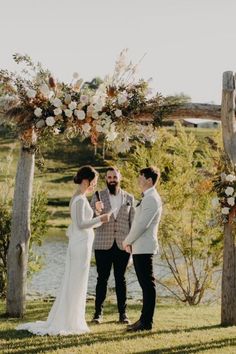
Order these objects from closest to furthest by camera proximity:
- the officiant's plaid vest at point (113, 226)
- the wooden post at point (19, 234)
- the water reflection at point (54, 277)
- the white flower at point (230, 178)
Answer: the white flower at point (230, 178), the officiant's plaid vest at point (113, 226), the wooden post at point (19, 234), the water reflection at point (54, 277)

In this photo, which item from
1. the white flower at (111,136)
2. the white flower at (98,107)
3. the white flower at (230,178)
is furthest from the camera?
the white flower at (111,136)

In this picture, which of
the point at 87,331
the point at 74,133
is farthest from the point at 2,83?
the point at 87,331

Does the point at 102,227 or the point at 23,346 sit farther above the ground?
the point at 102,227

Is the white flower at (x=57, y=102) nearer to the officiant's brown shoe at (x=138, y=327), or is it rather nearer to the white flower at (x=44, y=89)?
the white flower at (x=44, y=89)

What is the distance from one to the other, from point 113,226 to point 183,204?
7277mm

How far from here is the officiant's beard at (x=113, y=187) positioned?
913 cm

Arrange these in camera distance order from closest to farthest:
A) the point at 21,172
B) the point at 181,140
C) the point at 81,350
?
the point at 81,350
the point at 21,172
the point at 181,140

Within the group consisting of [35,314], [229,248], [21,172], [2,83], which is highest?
[2,83]

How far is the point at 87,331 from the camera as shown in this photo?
848 centimetres

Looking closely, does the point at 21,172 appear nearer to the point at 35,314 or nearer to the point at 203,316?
the point at 35,314

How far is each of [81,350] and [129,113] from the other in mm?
3947

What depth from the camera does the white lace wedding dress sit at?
841 centimetres

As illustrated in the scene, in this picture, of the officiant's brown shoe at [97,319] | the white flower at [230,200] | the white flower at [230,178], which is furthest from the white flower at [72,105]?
the officiant's brown shoe at [97,319]

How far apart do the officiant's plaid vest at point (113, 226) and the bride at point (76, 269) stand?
520 mm
